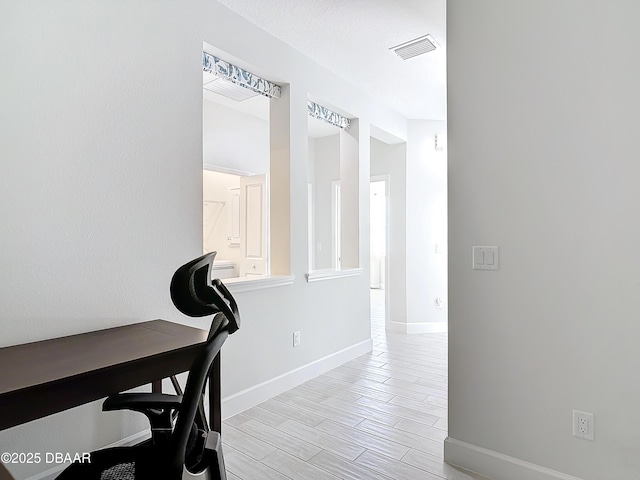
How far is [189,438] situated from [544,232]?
1.70 m

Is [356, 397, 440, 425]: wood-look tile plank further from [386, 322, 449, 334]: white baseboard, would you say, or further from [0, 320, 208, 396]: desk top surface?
[386, 322, 449, 334]: white baseboard

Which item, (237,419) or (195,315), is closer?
(195,315)

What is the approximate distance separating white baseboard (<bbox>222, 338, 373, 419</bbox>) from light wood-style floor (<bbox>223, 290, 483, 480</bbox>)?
5cm

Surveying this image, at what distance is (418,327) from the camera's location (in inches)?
196

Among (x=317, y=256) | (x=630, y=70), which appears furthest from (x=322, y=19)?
(x=317, y=256)

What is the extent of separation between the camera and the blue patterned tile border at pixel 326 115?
3.47 meters

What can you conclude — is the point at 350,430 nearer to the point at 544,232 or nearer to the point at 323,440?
the point at 323,440

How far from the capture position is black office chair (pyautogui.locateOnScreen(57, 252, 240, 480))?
34.7 inches

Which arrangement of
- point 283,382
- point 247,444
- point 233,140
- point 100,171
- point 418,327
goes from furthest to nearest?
point 418,327, point 233,140, point 283,382, point 247,444, point 100,171

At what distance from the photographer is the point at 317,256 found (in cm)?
611

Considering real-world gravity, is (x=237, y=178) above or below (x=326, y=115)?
below

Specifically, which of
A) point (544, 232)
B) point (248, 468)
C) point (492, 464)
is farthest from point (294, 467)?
point (544, 232)

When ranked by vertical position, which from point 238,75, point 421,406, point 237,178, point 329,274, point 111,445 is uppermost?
point 238,75

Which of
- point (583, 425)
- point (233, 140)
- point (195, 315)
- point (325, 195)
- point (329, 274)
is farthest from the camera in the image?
point (325, 195)
